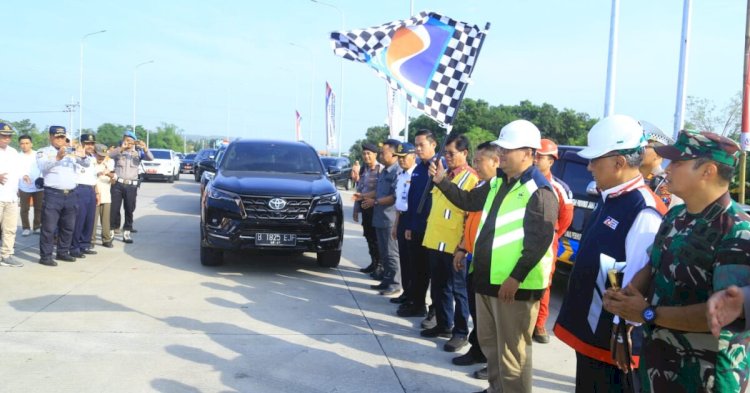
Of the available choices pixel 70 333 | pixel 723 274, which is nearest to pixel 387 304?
pixel 70 333

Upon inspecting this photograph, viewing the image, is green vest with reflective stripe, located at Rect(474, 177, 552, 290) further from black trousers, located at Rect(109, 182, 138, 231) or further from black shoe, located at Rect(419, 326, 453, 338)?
black trousers, located at Rect(109, 182, 138, 231)

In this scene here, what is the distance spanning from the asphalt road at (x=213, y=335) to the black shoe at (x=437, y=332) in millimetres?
91

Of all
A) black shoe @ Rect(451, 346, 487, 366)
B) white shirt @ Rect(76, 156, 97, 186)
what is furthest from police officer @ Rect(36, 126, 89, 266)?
black shoe @ Rect(451, 346, 487, 366)

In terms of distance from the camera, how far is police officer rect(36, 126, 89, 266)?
787 centimetres

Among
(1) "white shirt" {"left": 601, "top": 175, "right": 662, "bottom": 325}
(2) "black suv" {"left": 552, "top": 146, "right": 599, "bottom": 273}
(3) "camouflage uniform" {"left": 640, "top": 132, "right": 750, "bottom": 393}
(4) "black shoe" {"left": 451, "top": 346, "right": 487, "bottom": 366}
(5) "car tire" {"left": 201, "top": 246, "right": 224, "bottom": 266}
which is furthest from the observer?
(5) "car tire" {"left": 201, "top": 246, "right": 224, "bottom": 266}

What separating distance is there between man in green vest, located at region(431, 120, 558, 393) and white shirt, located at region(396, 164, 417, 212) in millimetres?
2573

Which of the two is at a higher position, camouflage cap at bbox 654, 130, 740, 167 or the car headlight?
camouflage cap at bbox 654, 130, 740, 167

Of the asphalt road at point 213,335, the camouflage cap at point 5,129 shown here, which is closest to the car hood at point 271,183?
the asphalt road at point 213,335

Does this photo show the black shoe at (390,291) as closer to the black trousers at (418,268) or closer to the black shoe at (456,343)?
the black trousers at (418,268)

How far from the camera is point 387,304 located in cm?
670

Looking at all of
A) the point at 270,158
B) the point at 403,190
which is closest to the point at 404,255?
the point at 403,190

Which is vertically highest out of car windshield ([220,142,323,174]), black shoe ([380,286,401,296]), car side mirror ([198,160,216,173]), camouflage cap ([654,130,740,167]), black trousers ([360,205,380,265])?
camouflage cap ([654,130,740,167])

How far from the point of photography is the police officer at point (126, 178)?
9.83 meters

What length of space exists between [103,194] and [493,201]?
792cm
